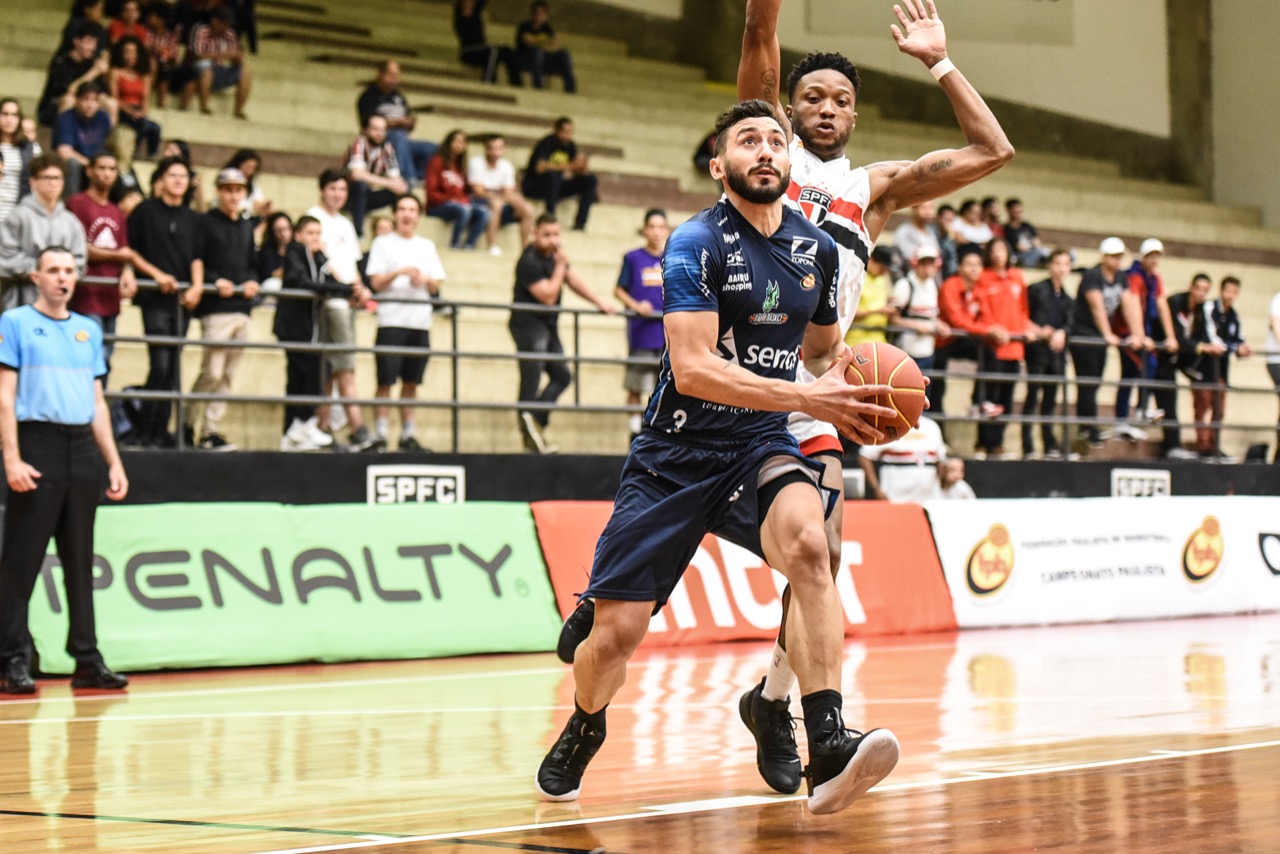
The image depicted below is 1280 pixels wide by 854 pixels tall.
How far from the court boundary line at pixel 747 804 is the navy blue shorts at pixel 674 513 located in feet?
2.39

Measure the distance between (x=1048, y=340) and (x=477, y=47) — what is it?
10.3 meters

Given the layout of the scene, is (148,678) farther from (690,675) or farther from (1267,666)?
(1267,666)

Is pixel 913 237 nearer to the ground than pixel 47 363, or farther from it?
farther from it

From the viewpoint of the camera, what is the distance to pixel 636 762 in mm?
7242

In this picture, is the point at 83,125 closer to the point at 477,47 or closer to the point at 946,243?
the point at 946,243

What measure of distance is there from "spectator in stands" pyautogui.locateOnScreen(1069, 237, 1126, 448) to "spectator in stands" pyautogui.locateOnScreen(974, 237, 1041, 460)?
71cm

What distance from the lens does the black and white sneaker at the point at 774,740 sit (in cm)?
642

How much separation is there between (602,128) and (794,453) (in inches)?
739

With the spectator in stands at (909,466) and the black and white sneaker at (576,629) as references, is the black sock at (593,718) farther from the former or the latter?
the spectator in stands at (909,466)

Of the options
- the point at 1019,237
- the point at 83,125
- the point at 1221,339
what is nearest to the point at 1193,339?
the point at 1221,339

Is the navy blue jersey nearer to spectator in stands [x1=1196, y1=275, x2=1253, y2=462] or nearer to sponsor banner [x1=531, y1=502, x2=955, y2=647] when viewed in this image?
sponsor banner [x1=531, y1=502, x2=955, y2=647]

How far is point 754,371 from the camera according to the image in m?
6.18

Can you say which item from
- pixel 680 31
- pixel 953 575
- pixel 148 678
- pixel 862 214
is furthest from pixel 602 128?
pixel 862 214

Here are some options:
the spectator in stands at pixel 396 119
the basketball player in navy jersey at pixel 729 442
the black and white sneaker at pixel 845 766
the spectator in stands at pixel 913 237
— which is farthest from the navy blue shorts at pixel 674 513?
the spectator in stands at pixel 913 237
